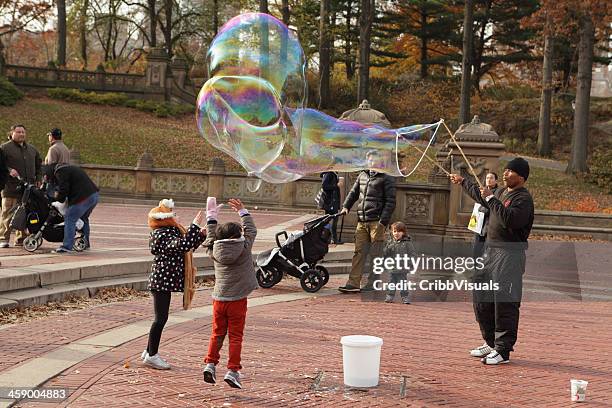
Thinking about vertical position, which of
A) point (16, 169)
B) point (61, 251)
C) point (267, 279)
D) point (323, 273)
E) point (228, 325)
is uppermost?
point (16, 169)

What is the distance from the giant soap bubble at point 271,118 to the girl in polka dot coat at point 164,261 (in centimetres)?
224

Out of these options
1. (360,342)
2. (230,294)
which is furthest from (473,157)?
(230,294)

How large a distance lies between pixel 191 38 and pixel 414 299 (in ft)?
199

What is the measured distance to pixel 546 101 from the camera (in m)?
40.8

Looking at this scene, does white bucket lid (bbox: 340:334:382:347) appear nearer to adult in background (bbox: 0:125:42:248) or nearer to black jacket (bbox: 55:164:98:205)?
black jacket (bbox: 55:164:98:205)

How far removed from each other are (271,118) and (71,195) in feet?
18.0

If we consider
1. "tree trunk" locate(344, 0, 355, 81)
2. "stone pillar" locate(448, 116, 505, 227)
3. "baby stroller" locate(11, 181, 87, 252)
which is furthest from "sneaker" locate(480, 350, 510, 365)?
"tree trunk" locate(344, 0, 355, 81)

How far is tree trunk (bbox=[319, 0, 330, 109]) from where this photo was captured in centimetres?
4519

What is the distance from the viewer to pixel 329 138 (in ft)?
37.8

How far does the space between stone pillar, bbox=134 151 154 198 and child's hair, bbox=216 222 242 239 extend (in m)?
21.4

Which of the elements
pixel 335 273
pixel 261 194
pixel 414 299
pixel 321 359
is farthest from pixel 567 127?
pixel 321 359

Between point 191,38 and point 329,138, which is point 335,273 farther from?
point 191,38

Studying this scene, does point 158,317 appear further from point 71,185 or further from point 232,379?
point 71,185

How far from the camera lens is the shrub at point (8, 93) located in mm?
44031
